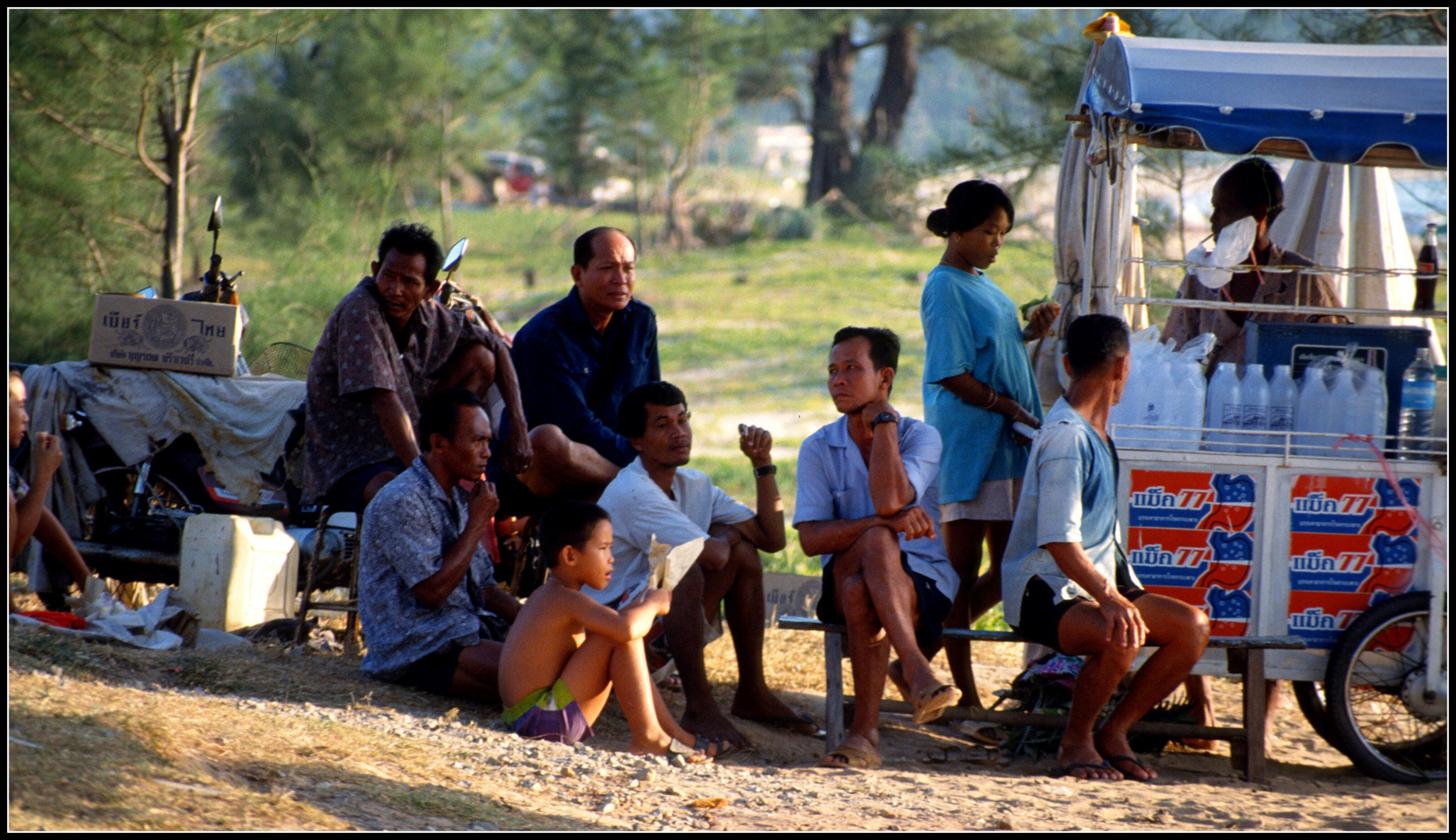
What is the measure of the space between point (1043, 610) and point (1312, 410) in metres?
1.20

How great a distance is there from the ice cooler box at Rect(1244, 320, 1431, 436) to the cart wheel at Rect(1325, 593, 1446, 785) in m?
0.67

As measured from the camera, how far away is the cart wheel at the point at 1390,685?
4031 mm

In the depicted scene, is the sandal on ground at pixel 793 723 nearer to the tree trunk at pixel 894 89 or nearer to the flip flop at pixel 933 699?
the flip flop at pixel 933 699

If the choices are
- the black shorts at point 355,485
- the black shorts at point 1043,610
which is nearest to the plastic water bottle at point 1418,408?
the black shorts at point 1043,610

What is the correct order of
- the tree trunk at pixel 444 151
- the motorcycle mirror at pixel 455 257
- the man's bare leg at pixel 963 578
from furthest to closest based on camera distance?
the tree trunk at pixel 444 151, the motorcycle mirror at pixel 455 257, the man's bare leg at pixel 963 578

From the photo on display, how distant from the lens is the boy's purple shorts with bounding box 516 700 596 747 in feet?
12.8

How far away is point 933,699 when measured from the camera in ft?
12.2

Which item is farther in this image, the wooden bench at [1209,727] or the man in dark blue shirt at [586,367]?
the man in dark blue shirt at [586,367]

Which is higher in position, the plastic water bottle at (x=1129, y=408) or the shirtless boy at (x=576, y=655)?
the plastic water bottle at (x=1129, y=408)

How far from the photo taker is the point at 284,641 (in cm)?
504

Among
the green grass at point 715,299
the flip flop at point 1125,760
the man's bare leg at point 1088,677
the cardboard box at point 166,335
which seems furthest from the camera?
the green grass at point 715,299

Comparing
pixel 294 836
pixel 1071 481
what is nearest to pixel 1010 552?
pixel 1071 481

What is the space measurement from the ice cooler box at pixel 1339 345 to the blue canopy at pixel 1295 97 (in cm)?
58

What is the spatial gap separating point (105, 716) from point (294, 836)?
2.63ft
